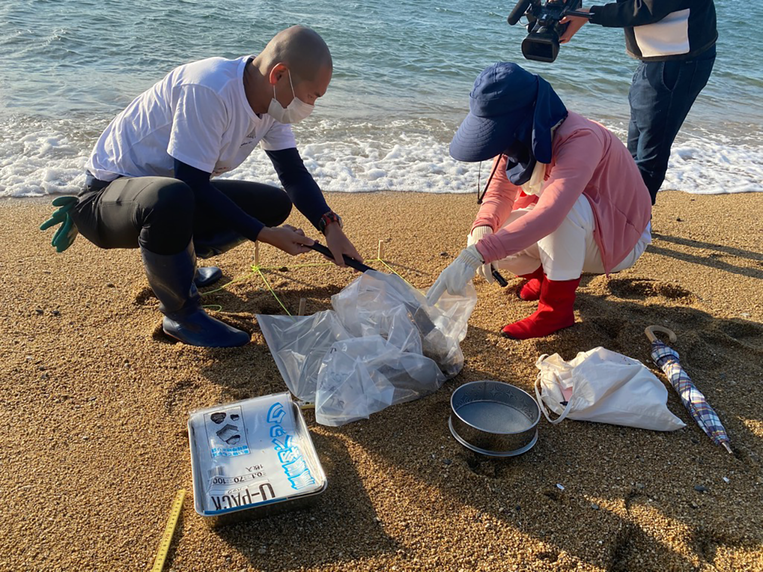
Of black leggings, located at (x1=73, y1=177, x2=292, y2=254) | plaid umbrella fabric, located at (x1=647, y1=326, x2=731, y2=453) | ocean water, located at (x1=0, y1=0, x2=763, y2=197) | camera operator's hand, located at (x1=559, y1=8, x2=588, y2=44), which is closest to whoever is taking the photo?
plaid umbrella fabric, located at (x1=647, y1=326, x2=731, y2=453)

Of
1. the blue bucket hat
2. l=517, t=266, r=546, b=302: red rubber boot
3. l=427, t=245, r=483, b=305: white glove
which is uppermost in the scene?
the blue bucket hat

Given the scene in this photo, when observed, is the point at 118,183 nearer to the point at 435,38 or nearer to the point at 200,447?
the point at 200,447

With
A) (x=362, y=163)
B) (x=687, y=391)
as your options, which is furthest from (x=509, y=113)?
(x=362, y=163)

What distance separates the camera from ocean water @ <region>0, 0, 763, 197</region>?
522 centimetres

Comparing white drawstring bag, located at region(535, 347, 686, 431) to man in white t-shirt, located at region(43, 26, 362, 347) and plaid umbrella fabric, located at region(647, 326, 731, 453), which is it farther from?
man in white t-shirt, located at region(43, 26, 362, 347)

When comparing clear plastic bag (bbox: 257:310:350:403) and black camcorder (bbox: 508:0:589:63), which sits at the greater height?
black camcorder (bbox: 508:0:589:63)

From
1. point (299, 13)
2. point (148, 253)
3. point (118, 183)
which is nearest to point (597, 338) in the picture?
point (148, 253)

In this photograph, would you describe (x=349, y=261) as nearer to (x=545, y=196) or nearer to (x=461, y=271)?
(x=461, y=271)

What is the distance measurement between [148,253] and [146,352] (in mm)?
434

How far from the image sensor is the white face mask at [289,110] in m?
2.45

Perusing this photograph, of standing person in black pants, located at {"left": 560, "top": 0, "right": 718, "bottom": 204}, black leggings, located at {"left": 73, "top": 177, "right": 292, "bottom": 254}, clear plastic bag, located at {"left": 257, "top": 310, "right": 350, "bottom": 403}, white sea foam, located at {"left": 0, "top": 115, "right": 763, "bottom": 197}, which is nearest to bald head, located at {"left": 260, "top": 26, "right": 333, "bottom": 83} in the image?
black leggings, located at {"left": 73, "top": 177, "right": 292, "bottom": 254}

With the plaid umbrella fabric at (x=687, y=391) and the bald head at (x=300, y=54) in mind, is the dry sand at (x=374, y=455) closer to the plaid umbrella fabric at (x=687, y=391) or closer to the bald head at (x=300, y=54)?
the plaid umbrella fabric at (x=687, y=391)

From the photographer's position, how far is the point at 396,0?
44.0 ft

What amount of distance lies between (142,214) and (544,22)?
2435mm
